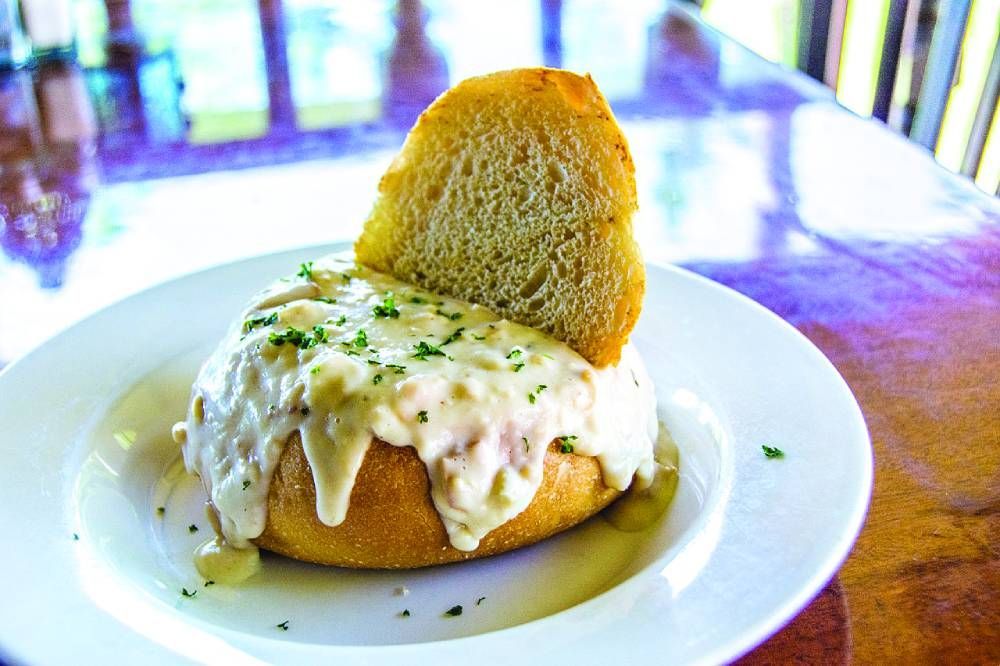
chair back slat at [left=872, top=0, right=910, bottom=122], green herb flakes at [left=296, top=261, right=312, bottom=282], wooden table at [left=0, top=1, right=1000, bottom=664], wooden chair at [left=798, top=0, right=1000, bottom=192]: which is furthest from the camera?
chair back slat at [left=872, top=0, right=910, bottom=122]

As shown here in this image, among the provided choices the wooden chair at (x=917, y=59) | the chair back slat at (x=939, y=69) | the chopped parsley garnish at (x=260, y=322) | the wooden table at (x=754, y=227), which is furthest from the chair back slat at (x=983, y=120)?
the chopped parsley garnish at (x=260, y=322)

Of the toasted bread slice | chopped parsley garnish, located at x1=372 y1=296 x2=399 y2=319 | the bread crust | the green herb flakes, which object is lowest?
the bread crust

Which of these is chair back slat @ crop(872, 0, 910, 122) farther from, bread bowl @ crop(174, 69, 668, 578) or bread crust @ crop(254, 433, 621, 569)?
bread crust @ crop(254, 433, 621, 569)

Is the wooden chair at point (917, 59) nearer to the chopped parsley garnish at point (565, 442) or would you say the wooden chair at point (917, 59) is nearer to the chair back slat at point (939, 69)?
the chair back slat at point (939, 69)

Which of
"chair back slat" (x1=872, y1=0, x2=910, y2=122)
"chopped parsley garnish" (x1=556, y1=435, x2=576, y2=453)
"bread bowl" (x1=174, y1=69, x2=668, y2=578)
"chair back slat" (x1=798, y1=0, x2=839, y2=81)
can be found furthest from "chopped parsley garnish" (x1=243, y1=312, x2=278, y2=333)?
"chair back slat" (x1=798, y1=0, x2=839, y2=81)

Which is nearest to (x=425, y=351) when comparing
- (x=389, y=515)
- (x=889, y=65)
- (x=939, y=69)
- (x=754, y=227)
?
(x=389, y=515)

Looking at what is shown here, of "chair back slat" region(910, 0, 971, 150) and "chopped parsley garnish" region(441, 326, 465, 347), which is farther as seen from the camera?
"chair back slat" region(910, 0, 971, 150)
